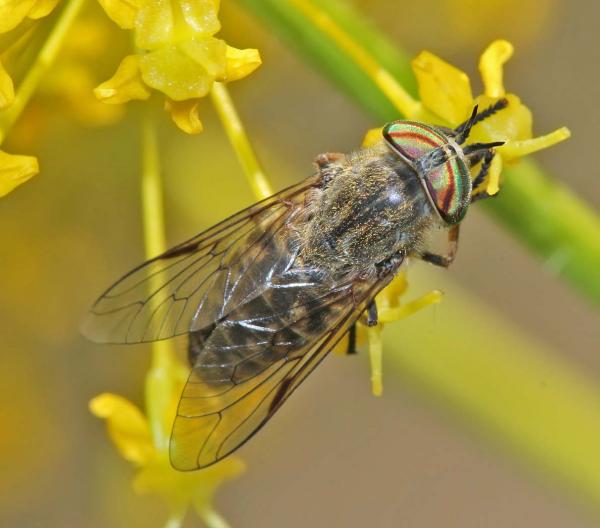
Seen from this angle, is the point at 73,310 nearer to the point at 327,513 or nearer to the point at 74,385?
the point at 74,385

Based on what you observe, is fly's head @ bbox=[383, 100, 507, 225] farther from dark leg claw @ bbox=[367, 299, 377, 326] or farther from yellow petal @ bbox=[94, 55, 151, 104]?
yellow petal @ bbox=[94, 55, 151, 104]

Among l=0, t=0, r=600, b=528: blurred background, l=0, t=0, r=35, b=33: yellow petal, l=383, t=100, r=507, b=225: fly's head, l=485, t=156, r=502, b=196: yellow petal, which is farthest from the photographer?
l=0, t=0, r=600, b=528: blurred background

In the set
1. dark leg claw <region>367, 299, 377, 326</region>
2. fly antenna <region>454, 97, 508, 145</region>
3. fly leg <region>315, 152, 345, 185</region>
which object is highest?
fly antenna <region>454, 97, 508, 145</region>

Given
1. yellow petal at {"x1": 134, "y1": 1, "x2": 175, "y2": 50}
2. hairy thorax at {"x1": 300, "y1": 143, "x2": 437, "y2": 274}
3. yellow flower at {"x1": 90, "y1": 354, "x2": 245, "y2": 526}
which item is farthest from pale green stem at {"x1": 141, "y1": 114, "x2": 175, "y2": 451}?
yellow petal at {"x1": 134, "y1": 1, "x2": 175, "y2": 50}

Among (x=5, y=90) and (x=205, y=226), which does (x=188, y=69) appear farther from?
(x=205, y=226)

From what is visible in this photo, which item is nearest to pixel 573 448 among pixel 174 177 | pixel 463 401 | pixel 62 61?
pixel 463 401

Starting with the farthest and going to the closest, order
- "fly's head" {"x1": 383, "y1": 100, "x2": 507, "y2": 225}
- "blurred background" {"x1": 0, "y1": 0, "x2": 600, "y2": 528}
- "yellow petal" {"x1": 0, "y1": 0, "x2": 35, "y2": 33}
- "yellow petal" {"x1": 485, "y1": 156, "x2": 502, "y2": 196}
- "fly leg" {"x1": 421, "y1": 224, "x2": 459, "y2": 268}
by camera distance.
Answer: "blurred background" {"x1": 0, "y1": 0, "x2": 600, "y2": 528}
"fly leg" {"x1": 421, "y1": 224, "x2": 459, "y2": 268}
"fly's head" {"x1": 383, "y1": 100, "x2": 507, "y2": 225}
"yellow petal" {"x1": 485, "y1": 156, "x2": 502, "y2": 196}
"yellow petal" {"x1": 0, "y1": 0, "x2": 35, "y2": 33}

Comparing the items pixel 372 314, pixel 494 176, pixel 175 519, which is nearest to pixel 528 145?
pixel 494 176
